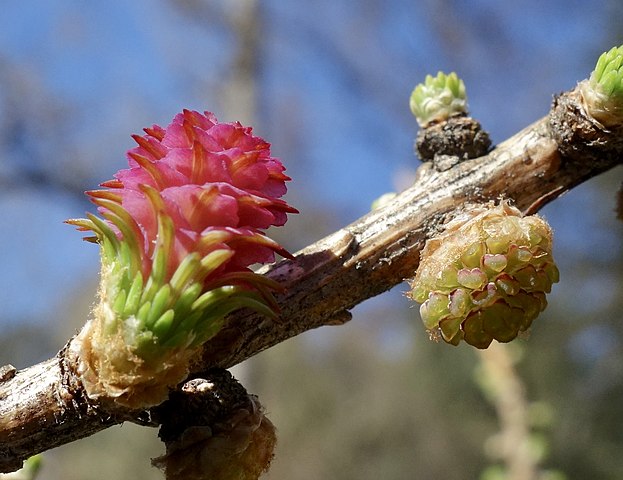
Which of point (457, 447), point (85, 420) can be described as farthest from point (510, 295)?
point (457, 447)

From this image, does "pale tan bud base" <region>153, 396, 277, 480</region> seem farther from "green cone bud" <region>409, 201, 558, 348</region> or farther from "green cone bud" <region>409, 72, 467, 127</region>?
"green cone bud" <region>409, 72, 467, 127</region>

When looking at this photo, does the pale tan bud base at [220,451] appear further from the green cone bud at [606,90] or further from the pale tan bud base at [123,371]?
the green cone bud at [606,90]

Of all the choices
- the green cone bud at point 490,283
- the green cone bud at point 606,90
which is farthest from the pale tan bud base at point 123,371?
the green cone bud at point 606,90

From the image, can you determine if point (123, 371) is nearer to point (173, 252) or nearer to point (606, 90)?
point (173, 252)

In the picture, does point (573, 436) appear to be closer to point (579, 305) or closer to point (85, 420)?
point (579, 305)

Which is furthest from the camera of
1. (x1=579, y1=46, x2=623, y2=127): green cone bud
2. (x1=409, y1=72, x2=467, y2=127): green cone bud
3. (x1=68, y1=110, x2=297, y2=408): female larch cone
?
(x1=409, y1=72, x2=467, y2=127): green cone bud

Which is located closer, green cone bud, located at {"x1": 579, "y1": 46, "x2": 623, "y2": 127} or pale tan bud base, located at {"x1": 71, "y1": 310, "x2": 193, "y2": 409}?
pale tan bud base, located at {"x1": 71, "y1": 310, "x2": 193, "y2": 409}

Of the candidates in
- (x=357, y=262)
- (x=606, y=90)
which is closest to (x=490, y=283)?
(x=357, y=262)

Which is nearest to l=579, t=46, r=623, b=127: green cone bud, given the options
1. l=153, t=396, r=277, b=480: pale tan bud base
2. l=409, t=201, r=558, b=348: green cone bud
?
l=409, t=201, r=558, b=348: green cone bud
